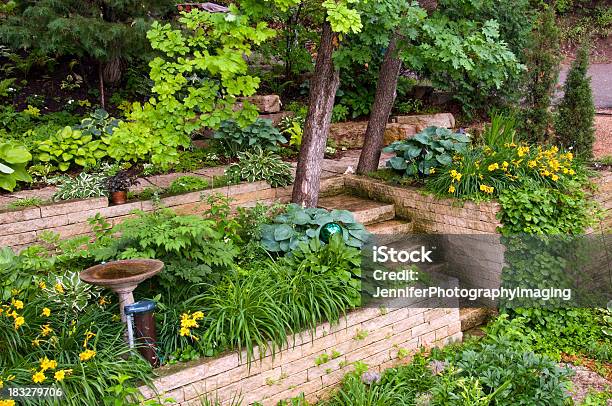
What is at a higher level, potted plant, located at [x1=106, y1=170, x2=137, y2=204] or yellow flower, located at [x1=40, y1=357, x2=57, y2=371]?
potted plant, located at [x1=106, y1=170, x2=137, y2=204]

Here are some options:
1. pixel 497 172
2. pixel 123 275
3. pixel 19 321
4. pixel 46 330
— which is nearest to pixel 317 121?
pixel 497 172

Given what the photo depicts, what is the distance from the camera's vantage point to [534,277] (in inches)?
194

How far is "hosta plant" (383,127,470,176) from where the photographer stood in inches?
219

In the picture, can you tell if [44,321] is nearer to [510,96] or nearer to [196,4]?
[196,4]

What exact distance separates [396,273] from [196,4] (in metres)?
4.71

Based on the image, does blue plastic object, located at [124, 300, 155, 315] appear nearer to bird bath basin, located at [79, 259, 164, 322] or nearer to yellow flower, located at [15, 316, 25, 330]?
bird bath basin, located at [79, 259, 164, 322]

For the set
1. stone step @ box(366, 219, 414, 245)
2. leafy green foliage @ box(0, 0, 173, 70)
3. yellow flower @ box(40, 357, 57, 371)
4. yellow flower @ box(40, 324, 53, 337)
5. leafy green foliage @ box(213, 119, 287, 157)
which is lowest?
yellow flower @ box(40, 357, 57, 371)

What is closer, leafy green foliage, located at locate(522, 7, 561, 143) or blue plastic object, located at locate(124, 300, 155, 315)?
blue plastic object, located at locate(124, 300, 155, 315)

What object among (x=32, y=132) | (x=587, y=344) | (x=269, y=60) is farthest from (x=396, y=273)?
(x=269, y=60)

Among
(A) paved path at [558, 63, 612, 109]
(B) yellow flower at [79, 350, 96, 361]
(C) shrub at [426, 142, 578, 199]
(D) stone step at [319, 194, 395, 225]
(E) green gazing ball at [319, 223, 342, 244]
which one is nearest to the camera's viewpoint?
(B) yellow flower at [79, 350, 96, 361]

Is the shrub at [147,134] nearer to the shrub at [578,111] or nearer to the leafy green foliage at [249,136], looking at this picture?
the leafy green foliage at [249,136]

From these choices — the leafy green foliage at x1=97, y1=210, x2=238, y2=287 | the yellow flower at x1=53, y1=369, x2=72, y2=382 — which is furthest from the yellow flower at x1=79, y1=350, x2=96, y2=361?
the leafy green foliage at x1=97, y1=210, x2=238, y2=287

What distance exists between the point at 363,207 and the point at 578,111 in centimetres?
316

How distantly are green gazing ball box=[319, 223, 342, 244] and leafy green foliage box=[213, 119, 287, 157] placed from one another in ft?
5.88
